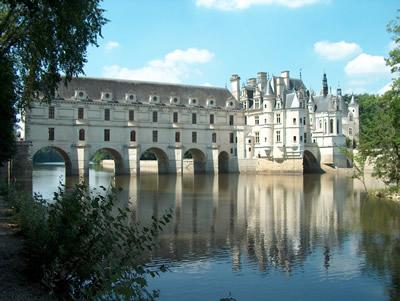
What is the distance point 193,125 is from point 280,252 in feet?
156

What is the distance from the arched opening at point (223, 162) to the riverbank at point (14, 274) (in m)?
51.0

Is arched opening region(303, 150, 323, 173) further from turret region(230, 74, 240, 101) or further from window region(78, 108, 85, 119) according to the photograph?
window region(78, 108, 85, 119)

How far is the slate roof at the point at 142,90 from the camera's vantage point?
5397 cm

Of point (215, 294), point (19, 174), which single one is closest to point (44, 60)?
point (215, 294)

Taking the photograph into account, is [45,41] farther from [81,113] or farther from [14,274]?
[81,113]

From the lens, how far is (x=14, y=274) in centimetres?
929

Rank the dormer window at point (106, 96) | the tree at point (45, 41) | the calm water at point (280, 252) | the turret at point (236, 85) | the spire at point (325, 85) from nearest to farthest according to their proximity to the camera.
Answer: the calm water at point (280, 252)
the tree at point (45, 41)
the dormer window at point (106, 96)
the turret at point (236, 85)
the spire at point (325, 85)

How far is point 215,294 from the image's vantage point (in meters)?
10.1

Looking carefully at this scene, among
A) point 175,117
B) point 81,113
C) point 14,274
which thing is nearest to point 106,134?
point 81,113

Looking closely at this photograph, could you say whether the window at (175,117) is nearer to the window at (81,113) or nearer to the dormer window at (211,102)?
the dormer window at (211,102)

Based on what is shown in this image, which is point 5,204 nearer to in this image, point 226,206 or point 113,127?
point 226,206

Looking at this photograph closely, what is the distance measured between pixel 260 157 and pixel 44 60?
48204 mm

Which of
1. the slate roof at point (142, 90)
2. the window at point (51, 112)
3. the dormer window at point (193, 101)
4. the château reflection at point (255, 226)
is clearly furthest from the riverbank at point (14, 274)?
the dormer window at point (193, 101)

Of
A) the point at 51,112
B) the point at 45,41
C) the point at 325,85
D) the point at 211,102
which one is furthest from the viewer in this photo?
the point at 325,85
